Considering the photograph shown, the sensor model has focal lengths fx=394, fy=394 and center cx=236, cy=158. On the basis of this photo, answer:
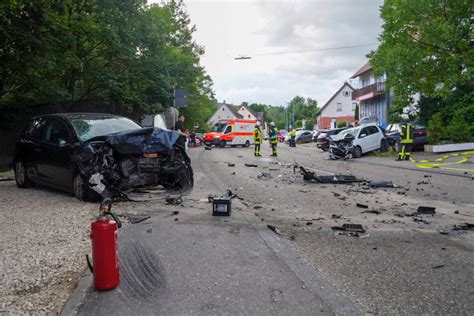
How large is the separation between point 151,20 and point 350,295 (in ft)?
53.2

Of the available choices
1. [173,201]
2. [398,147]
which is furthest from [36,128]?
[398,147]

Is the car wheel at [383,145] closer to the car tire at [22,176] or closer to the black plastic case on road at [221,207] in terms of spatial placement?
the black plastic case on road at [221,207]

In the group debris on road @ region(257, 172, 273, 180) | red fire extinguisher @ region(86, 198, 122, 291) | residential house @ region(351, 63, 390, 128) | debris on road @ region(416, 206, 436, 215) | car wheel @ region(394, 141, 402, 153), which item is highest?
residential house @ region(351, 63, 390, 128)

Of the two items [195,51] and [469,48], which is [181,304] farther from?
[195,51]

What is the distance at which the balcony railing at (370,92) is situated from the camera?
42228mm

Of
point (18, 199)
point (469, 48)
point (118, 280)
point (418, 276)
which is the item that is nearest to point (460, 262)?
point (418, 276)

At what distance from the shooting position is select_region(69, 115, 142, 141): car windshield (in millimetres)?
7445

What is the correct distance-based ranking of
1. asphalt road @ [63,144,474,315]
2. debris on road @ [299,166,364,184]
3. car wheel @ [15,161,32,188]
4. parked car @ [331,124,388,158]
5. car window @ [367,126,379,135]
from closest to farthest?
asphalt road @ [63,144,474,315] < car wheel @ [15,161,32,188] < debris on road @ [299,166,364,184] < parked car @ [331,124,388,158] < car window @ [367,126,379,135]

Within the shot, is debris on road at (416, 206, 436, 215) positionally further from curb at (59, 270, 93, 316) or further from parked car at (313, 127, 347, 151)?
parked car at (313, 127, 347, 151)

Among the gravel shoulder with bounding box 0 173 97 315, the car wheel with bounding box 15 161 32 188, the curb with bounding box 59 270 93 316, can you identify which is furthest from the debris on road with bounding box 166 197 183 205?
the car wheel with bounding box 15 161 32 188

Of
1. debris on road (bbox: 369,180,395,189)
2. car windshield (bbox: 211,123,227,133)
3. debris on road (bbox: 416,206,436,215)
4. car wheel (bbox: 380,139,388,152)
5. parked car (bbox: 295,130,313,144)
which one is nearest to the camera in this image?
debris on road (bbox: 416,206,436,215)

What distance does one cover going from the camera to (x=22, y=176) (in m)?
8.94

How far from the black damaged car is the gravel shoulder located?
46 cm

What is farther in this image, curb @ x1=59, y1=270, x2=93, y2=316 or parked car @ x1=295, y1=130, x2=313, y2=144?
parked car @ x1=295, y1=130, x2=313, y2=144
